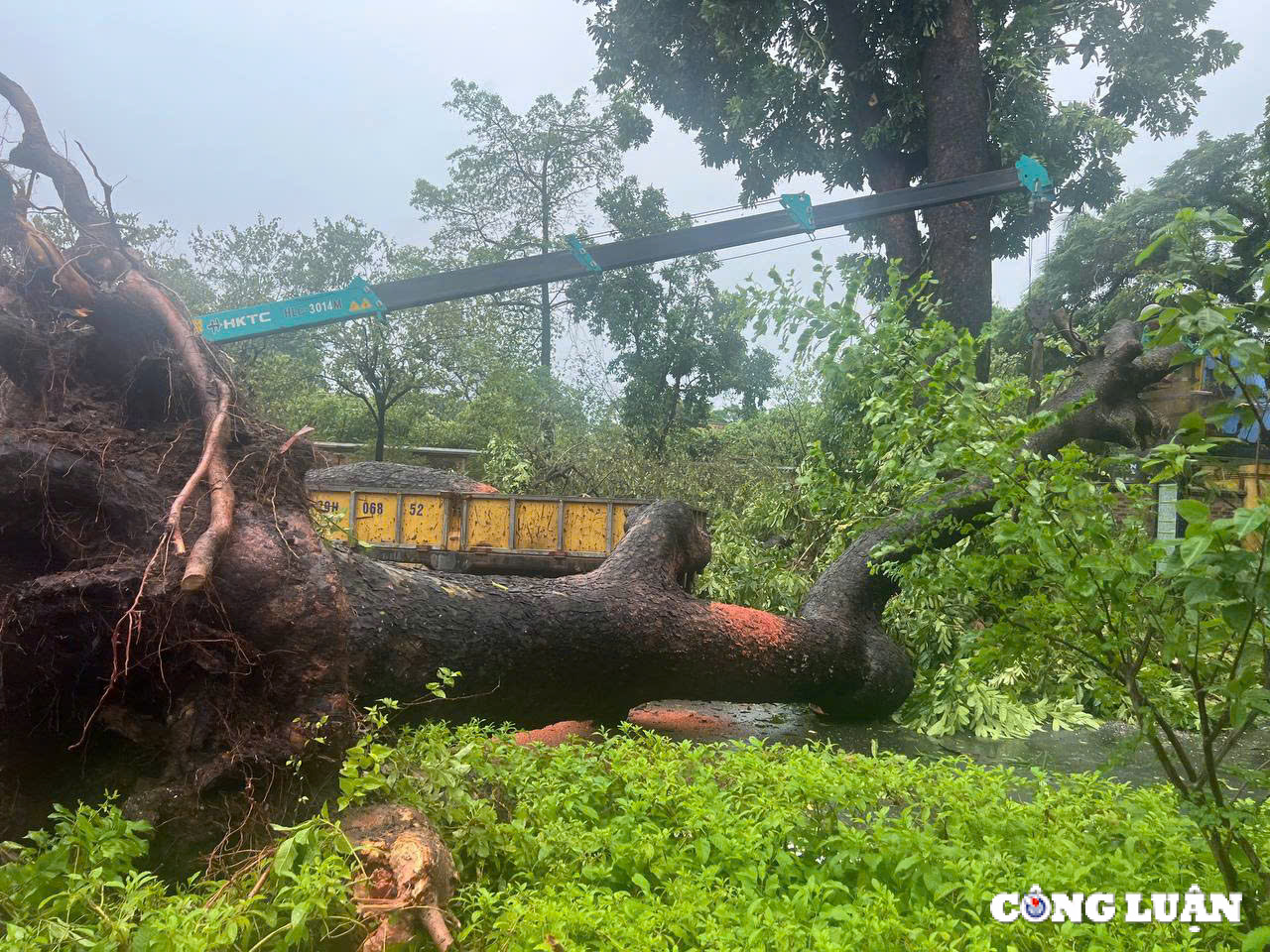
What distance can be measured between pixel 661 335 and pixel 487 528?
880 cm

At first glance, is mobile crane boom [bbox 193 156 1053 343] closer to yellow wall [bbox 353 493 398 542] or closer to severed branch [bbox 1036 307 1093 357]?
yellow wall [bbox 353 493 398 542]

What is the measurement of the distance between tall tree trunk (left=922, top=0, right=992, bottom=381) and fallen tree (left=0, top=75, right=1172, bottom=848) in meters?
7.92

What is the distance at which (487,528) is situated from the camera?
406 inches

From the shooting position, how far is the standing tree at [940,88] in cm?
1078

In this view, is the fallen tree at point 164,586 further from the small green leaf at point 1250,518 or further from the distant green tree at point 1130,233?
the distant green tree at point 1130,233

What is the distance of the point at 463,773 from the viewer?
301cm

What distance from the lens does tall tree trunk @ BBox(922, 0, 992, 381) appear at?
34.3ft

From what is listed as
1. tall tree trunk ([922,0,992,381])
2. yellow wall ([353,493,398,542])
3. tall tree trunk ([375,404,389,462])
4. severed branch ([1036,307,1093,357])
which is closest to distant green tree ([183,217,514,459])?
tall tree trunk ([375,404,389,462])

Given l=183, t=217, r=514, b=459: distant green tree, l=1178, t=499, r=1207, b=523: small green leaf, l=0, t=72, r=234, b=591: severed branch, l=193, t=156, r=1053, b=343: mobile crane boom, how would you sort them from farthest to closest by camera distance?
l=183, t=217, r=514, b=459: distant green tree < l=193, t=156, r=1053, b=343: mobile crane boom < l=0, t=72, r=234, b=591: severed branch < l=1178, t=499, r=1207, b=523: small green leaf

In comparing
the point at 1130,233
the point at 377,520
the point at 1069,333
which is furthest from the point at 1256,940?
the point at 1130,233

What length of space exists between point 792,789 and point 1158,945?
1.18 meters

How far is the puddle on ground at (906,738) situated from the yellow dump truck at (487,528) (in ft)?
12.1

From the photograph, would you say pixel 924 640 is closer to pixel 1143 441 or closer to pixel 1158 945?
pixel 1143 441

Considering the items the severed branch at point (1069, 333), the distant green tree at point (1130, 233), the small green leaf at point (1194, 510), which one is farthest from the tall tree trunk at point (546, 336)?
the small green leaf at point (1194, 510)
